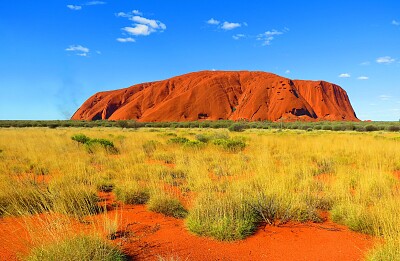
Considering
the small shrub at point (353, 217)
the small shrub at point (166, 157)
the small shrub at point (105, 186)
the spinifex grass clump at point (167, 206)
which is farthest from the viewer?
the small shrub at point (166, 157)

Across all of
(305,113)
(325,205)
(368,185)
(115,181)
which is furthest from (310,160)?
(305,113)

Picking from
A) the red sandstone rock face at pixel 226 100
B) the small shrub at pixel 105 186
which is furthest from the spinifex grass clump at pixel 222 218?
the red sandstone rock face at pixel 226 100

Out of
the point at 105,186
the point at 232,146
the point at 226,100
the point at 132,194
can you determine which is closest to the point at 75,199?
the point at 132,194

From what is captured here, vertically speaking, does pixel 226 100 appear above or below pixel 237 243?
above

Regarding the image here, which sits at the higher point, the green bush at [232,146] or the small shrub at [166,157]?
the green bush at [232,146]

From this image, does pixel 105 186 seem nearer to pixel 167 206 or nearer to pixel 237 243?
pixel 167 206

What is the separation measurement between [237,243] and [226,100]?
307ft

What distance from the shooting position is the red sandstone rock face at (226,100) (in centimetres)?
9194

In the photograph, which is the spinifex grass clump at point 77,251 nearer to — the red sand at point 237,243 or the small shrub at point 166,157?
the red sand at point 237,243

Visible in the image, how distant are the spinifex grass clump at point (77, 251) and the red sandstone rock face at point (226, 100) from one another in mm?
86659

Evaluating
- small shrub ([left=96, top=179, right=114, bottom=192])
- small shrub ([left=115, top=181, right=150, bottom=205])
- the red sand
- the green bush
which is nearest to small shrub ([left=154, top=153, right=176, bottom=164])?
the green bush

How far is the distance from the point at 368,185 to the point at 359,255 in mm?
2803

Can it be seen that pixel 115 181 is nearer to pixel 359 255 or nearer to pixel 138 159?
pixel 138 159

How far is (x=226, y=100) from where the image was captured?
318 ft
